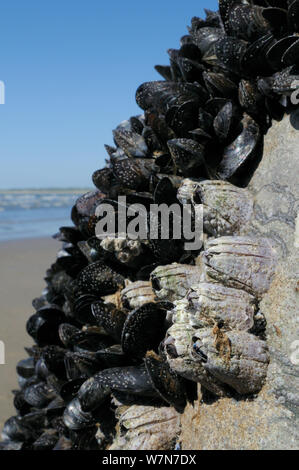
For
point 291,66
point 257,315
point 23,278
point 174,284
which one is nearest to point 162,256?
point 174,284

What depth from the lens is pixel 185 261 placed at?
2.64 meters

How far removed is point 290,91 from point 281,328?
3.62 ft

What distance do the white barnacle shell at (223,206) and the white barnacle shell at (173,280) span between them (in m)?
0.25

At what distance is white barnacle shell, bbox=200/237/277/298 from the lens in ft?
6.88

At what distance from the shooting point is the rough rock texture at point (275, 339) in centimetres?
190

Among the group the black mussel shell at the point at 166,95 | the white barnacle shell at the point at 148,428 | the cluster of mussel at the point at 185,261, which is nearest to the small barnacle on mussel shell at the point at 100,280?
the cluster of mussel at the point at 185,261

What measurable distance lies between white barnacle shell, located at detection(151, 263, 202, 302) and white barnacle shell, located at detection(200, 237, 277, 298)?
0.30 metres

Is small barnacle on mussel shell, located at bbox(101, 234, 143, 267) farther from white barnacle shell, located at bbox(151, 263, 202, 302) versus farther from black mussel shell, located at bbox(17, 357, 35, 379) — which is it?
black mussel shell, located at bbox(17, 357, 35, 379)

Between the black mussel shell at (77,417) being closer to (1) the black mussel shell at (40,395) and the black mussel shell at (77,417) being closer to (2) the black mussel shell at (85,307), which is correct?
(2) the black mussel shell at (85,307)

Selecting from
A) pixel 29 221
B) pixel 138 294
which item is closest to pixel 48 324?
pixel 138 294

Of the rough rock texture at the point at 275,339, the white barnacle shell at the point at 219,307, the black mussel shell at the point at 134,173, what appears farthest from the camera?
the black mussel shell at the point at 134,173

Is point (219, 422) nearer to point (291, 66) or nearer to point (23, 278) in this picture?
point (291, 66)

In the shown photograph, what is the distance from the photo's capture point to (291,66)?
7.29ft

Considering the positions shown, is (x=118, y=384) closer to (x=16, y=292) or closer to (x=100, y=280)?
(x=100, y=280)
